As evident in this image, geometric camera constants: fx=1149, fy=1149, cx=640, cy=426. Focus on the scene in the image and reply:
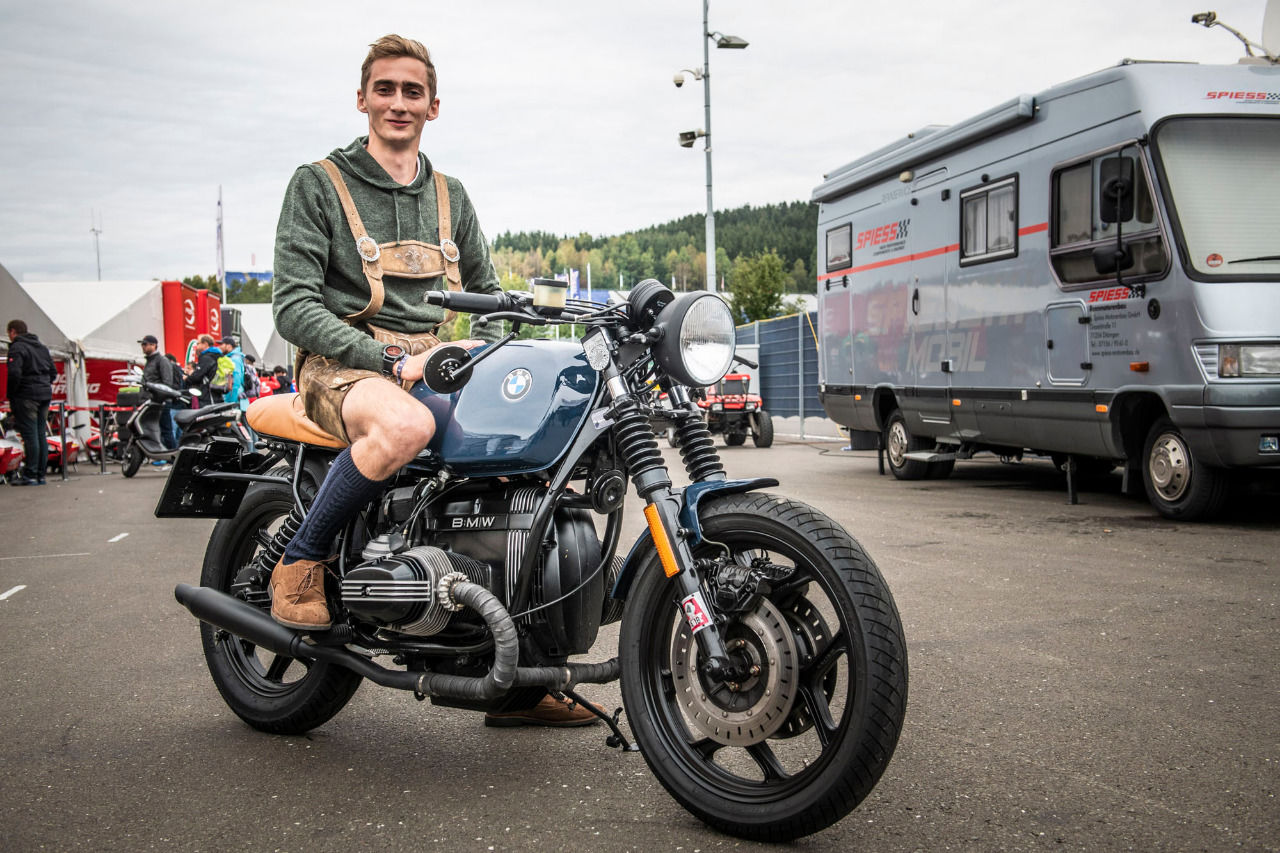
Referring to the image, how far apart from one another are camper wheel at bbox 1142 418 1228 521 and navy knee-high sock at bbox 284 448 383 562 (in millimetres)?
7050

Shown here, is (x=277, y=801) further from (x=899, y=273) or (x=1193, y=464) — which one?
(x=899, y=273)

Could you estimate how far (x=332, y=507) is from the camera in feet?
10.7

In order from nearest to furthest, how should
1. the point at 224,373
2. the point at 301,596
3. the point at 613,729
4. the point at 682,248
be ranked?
1. the point at 613,729
2. the point at 301,596
3. the point at 224,373
4. the point at 682,248

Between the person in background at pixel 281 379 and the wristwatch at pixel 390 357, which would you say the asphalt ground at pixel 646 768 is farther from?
the person in background at pixel 281 379

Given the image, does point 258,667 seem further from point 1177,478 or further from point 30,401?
point 30,401

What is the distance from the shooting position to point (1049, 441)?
10125 mm

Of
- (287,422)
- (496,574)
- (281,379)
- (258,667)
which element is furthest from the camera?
(281,379)

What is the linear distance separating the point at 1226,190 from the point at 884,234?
485 cm

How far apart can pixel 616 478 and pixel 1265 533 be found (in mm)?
6438

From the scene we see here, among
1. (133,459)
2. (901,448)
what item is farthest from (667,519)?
(133,459)

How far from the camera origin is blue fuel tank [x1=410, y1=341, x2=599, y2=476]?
120 inches

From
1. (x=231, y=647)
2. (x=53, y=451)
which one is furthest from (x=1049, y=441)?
(x=53, y=451)

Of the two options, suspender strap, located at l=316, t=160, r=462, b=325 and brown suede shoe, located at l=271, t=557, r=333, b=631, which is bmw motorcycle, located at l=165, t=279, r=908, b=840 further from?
suspender strap, located at l=316, t=160, r=462, b=325

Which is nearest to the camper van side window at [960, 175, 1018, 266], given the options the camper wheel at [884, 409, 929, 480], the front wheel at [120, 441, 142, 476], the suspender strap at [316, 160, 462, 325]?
the camper wheel at [884, 409, 929, 480]
